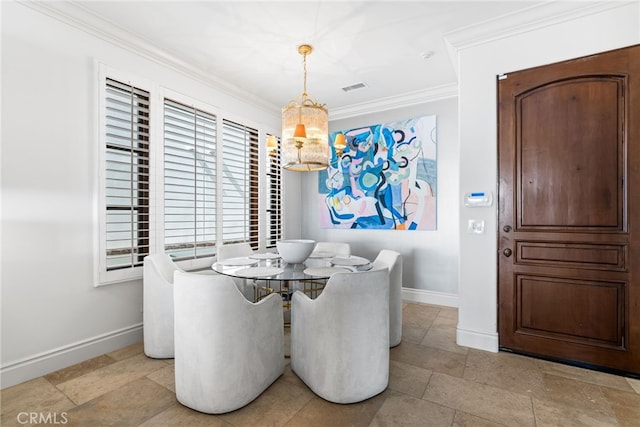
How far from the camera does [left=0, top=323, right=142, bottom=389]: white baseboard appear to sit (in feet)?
6.97

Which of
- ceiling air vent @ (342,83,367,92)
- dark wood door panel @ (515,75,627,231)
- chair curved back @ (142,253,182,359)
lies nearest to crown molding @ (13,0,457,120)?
ceiling air vent @ (342,83,367,92)

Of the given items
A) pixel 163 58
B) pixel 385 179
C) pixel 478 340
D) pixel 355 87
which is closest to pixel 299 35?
pixel 355 87

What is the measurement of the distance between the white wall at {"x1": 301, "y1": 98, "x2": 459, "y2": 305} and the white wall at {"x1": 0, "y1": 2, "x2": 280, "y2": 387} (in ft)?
10.6

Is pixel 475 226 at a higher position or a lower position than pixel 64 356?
higher

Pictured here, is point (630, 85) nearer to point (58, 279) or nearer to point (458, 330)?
point (458, 330)

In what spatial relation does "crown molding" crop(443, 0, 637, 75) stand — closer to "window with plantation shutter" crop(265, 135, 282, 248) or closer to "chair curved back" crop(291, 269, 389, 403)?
"chair curved back" crop(291, 269, 389, 403)

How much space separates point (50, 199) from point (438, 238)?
403 cm

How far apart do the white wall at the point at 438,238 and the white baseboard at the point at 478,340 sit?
1158mm

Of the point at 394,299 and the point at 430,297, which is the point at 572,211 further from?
the point at 430,297

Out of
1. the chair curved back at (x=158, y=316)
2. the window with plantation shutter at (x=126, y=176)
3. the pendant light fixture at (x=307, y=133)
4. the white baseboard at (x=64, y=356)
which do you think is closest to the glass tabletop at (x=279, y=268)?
the chair curved back at (x=158, y=316)

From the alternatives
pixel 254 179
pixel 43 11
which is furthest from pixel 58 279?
pixel 254 179

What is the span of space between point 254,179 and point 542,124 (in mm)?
3304

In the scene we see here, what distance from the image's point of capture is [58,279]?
2365 millimetres

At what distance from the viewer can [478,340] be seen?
273 centimetres
